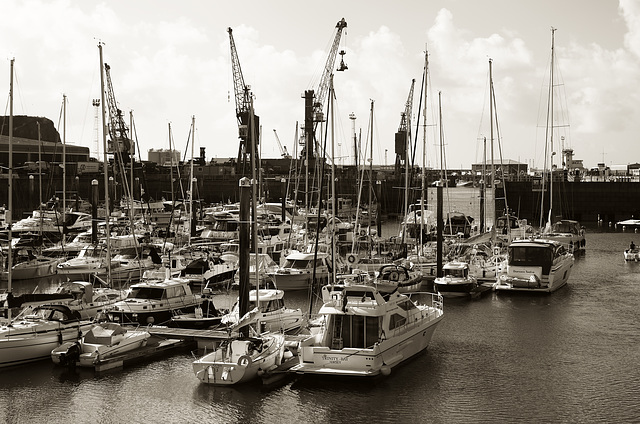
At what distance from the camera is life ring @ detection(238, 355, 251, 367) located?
27.4m

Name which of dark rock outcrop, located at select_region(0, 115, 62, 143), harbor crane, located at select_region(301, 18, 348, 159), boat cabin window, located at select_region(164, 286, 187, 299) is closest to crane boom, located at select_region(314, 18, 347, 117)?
harbor crane, located at select_region(301, 18, 348, 159)

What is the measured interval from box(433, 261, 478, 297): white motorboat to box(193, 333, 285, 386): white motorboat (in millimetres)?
20038

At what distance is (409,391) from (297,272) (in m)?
23.1

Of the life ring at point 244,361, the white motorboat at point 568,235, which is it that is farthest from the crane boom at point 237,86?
the life ring at point 244,361

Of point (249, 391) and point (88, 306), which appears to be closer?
point (249, 391)

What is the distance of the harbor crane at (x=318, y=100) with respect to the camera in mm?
82662

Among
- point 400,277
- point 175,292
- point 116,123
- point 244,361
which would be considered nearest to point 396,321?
point 244,361

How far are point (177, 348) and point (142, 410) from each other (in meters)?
6.79

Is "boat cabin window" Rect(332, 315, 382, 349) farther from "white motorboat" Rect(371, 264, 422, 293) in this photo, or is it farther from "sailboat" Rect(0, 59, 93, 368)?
"white motorboat" Rect(371, 264, 422, 293)

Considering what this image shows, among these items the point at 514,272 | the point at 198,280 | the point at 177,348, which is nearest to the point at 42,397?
the point at 177,348

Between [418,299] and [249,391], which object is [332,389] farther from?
[418,299]

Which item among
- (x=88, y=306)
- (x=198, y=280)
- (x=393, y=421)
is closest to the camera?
(x=393, y=421)

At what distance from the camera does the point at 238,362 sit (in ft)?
90.3

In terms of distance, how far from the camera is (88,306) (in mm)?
36219
